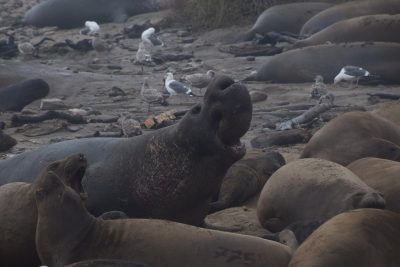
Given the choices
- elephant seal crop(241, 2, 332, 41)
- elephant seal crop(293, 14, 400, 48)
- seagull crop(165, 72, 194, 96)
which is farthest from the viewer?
elephant seal crop(241, 2, 332, 41)

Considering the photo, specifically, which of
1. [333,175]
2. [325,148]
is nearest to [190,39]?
[325,148]

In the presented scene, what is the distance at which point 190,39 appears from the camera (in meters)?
14.0

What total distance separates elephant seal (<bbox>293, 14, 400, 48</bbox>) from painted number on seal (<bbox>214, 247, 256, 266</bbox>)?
705 centimetres

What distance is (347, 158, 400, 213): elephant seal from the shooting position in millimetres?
5230

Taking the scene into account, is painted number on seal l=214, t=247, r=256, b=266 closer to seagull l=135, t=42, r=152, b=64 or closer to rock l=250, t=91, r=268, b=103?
rock l=250, t=91, r=268, b=103

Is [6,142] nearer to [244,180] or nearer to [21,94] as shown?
[21,94]

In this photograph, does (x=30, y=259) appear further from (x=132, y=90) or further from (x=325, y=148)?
(x=132, y=90)

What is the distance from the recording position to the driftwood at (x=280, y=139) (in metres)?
7.88

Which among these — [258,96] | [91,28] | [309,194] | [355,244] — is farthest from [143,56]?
[355,244]

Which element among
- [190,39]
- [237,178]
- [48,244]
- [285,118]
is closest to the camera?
[48,244]

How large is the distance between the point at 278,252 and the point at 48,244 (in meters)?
0.98

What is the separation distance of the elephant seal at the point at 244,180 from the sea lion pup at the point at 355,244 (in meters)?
1.83

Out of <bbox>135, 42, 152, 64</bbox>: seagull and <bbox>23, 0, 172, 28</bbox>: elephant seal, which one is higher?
<bbox>135, 42, 152, 64</bbox>: seagull

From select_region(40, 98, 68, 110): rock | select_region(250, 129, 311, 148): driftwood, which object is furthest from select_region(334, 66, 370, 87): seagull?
select_region(40, 98, 68, 110): rock
